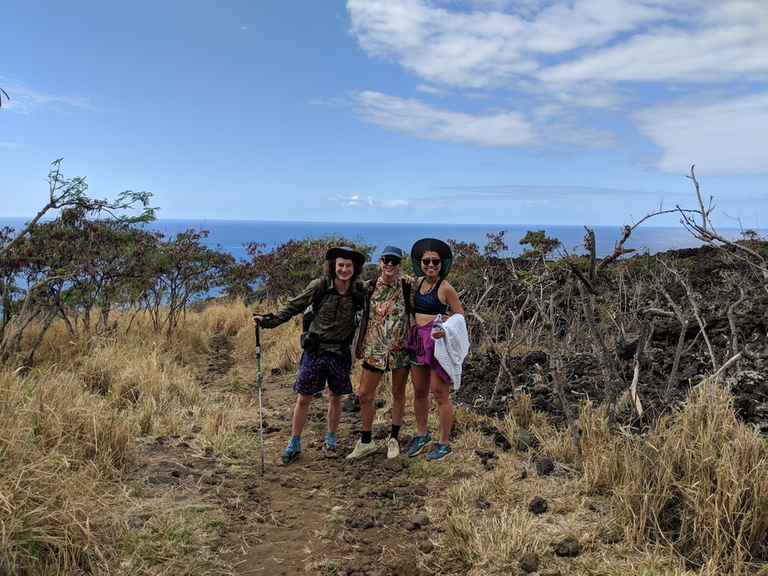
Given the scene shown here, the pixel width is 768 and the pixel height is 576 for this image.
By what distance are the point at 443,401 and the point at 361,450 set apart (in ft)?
2.97

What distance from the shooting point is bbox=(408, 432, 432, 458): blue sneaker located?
4.91 meters

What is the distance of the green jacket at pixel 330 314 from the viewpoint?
15.7 ft

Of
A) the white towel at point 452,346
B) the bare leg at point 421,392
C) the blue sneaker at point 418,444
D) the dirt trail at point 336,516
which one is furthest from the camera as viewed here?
the blue sneaker at point 418,444

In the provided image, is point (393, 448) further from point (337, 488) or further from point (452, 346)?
point (452, 346)

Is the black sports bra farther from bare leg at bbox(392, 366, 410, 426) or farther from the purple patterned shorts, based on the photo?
the purple patterned shorts

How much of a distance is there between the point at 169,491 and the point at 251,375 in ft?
15.4

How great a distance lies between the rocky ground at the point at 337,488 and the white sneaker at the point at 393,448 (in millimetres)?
71

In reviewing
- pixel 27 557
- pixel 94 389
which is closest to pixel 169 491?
pixel 27 557

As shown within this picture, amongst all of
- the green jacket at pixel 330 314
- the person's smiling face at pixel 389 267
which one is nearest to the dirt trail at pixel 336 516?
the green jacket at pixel 330 314

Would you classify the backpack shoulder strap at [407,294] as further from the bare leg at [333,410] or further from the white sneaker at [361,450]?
the white sneaker at [361,450]

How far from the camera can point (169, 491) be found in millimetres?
4023

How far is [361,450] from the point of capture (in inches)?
198

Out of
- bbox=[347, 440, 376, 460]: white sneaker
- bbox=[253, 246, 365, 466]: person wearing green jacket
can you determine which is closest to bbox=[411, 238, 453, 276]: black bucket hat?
bbox=[253, 246, 365, 466]: person wearing green jacket

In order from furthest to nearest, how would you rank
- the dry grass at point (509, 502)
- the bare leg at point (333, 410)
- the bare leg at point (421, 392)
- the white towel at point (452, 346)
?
the bare leg at point (333, 410), the bare leg at point (421, 392), the white towel at point (452, 346), the dry grass at point (509, 502)
